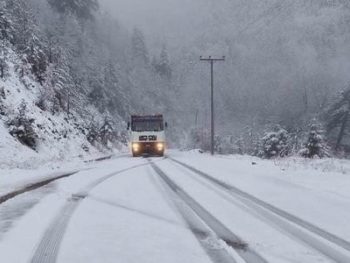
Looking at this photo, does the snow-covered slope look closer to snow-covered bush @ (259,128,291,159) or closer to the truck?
the truck

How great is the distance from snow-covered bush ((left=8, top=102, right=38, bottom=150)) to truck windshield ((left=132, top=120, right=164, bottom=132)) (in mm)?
9209

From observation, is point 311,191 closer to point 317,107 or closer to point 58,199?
point 58,199

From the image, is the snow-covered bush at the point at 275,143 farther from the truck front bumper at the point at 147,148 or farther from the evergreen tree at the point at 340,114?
the evergreen tree at the point at 340,114

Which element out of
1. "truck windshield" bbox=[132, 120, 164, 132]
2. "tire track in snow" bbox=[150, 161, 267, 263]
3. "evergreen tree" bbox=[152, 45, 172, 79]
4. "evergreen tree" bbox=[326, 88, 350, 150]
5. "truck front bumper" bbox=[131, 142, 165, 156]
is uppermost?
"evergreen tree" bbox=[152, 45, 172, 79]

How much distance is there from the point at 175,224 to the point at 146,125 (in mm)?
29575

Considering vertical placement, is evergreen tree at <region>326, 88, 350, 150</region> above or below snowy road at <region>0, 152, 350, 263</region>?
above

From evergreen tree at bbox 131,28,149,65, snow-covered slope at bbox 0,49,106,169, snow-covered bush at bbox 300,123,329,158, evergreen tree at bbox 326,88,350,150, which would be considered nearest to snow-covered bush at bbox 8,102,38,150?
snow-covered slope at bbox 0,49,106,169

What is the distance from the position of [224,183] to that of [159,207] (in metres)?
4.62

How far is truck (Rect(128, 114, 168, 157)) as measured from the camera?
3516 cm

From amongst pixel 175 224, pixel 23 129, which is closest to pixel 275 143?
pixel 23 129

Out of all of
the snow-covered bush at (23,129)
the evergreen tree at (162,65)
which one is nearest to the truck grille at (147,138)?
the snow-covered bush at (23,129)

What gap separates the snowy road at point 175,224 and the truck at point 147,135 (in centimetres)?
2360

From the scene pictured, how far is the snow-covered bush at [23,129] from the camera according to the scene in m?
26.7

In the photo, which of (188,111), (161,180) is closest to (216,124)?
(188,111)
